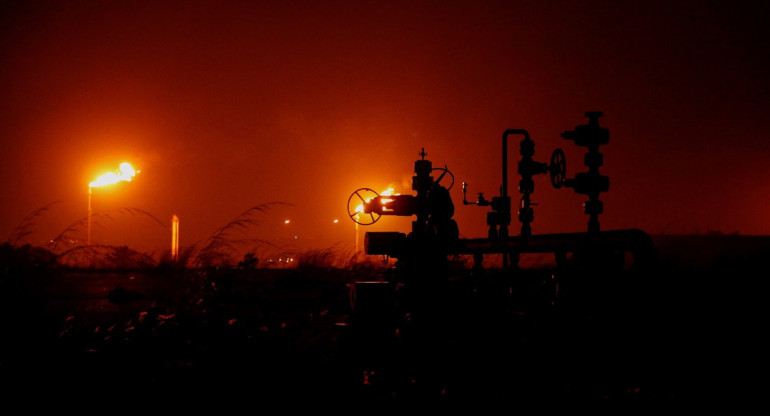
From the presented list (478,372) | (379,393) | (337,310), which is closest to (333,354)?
(379,393)

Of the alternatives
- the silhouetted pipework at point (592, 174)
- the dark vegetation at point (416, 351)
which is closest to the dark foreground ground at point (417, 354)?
the dark vegetation at point (416, 351)

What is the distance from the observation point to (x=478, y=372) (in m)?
5.12

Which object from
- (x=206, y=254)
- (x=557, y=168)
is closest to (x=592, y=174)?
(x=557, y=168)

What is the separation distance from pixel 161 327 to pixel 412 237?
3773mm

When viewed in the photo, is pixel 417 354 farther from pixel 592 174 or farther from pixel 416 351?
pixel 592 174

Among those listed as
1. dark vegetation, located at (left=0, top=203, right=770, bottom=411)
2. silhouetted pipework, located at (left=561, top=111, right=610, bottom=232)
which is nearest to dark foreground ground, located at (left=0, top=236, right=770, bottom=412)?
dark vegetation, located at (left=0, top=203, right=770, bottom=411)

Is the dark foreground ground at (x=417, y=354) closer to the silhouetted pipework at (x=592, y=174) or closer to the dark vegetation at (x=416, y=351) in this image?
the dark vegetation at (x=416, y=351)

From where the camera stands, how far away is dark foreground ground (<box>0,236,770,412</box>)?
4734mm

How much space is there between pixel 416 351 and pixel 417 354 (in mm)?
57

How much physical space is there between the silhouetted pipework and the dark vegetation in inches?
34.3

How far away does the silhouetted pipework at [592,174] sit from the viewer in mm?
7023

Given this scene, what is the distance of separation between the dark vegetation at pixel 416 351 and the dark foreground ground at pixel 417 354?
2 centimetres

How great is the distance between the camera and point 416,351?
222 inches

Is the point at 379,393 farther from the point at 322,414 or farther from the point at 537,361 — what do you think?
the point at 537,361
